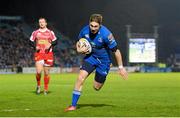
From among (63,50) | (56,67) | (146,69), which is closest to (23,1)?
(63,50)

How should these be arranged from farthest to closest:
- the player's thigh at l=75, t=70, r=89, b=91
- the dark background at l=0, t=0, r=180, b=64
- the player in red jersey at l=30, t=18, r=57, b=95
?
the dark background at l=0, t=0, r=180, b=64 < the player in red jersey at l=30, t=18, r=57, b=95 < the player's thigh at l=75, t=70, r=89, b=91

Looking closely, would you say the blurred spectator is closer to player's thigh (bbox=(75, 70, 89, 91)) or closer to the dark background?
the dark background

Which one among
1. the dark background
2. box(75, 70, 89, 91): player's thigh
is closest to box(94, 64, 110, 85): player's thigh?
box(75, 70, 89, 91): player's thigh

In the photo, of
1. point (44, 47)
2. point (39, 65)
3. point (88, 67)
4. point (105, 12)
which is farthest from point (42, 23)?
point (105, 12)

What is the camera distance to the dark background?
209ft

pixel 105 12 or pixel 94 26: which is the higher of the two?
pixel 105 12

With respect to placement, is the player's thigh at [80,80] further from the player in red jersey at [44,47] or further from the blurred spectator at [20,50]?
the blurred spectator at [20,50]

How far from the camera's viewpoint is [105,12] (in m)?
63.6

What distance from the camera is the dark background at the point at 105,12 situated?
209ft

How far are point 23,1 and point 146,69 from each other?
1766cm

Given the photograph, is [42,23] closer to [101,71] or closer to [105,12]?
[101,71]

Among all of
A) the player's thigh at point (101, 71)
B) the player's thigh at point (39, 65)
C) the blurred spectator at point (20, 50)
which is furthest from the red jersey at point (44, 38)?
the blurred spectator at point (20, 50)

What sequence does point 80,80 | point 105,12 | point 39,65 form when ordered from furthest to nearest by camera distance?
point 105,12
point 39,65
point 80,80

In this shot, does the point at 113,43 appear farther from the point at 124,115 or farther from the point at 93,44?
the point at 124,115
